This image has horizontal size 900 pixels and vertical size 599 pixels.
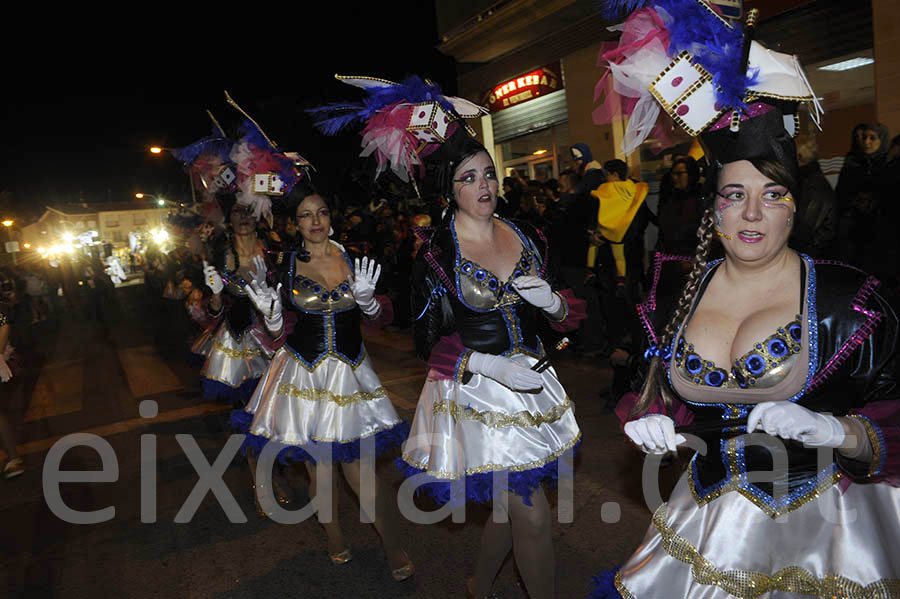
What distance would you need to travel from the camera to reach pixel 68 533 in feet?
16.1

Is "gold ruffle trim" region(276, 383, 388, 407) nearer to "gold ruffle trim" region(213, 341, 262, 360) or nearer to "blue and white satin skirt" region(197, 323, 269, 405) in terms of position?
"blue and white satin skirt" region(197, 323, 269, 405)

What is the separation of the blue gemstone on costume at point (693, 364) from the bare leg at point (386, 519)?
229 cm

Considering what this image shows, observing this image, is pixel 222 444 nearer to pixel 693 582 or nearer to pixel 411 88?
pixel 411 88

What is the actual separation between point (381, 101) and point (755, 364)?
92.0 inches

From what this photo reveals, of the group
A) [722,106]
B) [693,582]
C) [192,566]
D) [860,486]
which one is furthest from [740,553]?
[192,566]

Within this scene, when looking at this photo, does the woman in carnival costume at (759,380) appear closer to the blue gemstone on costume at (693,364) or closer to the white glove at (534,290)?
→ the blue gemstone on costume at (693,364)

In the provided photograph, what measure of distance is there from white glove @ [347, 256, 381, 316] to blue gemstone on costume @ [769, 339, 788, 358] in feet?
8.34

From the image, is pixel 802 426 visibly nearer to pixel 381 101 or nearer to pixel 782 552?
pixel 782 552

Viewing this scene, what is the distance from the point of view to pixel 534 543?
2943mm

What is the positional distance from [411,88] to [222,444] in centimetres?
462

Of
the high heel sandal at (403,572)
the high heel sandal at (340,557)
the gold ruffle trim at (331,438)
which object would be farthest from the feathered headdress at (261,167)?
the high heel sandal at (403,572)

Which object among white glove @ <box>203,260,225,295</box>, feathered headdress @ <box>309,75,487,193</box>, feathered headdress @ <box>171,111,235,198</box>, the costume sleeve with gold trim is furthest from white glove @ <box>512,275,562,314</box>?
white glove @ <box>203,260,225,295</box>

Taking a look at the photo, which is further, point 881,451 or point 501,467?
point 501,467

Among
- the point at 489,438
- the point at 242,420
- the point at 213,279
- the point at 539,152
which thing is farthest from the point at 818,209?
the point at 539,152
